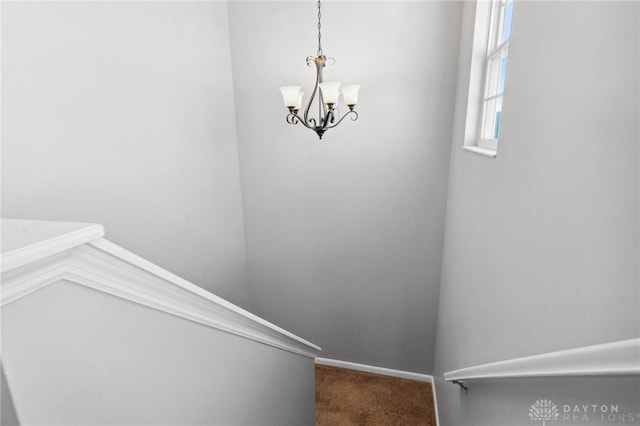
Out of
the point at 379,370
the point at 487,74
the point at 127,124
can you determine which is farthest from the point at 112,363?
the point at 379,370

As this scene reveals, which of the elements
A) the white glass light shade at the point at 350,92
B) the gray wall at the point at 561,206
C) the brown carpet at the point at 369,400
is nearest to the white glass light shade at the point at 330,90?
the white glass light shade at the point at 350,92

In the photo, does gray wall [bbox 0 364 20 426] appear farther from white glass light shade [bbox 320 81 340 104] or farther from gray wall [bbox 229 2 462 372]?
gray wall [bbox 229 2 462 372]

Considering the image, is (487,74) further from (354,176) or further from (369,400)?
(369,400)

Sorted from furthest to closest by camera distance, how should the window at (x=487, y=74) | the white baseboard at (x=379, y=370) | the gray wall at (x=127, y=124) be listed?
the white baseboard at (x=379, y=370) → the window at (x=487, y=74) → the gray wall at (x=127, y=124)

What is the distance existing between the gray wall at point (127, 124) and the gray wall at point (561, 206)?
1891 millimetres

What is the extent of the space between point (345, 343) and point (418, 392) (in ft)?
2.72

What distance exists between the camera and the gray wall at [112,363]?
0.58m

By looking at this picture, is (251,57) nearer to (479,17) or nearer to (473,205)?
(479,17)

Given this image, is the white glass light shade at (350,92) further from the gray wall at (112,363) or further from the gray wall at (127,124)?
the gray wall at (112,363)

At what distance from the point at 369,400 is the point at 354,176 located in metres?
2.11

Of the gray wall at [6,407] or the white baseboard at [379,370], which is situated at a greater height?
the gray wall at [6,407]

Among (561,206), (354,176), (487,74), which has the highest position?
(487,74)

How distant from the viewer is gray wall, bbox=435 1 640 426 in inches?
25.3

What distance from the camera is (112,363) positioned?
732 mm
